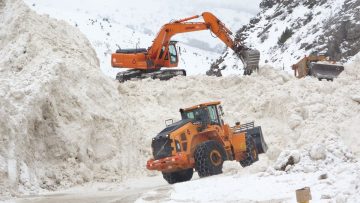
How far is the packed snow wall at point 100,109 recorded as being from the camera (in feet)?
42.8

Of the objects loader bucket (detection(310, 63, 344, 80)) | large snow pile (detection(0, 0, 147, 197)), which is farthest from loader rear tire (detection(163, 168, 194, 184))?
loader bucket (detection(310, 63, 344, 80))

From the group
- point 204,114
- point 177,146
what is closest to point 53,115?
point 177,146

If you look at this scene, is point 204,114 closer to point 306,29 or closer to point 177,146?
point 177,146

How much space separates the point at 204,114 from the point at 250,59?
867 cm

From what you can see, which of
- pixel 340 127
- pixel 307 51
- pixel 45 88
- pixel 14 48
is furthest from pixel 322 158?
pixel 307 51

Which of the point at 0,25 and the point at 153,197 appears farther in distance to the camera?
the point at 0,25

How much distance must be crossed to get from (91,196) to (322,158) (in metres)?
5.08

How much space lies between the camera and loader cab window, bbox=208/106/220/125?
14.4 meters

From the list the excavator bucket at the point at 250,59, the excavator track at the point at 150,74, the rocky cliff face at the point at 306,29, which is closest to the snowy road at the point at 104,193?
the excavator bucket at the point at 250,59

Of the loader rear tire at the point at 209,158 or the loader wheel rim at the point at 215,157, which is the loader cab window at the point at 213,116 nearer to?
the loader rear tire at the point at 209,158

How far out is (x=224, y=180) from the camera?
1065 centimetres

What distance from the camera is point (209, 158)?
13.2 metres

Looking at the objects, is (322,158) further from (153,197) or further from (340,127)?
(340,127)

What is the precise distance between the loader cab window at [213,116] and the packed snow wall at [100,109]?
1.71 meters
